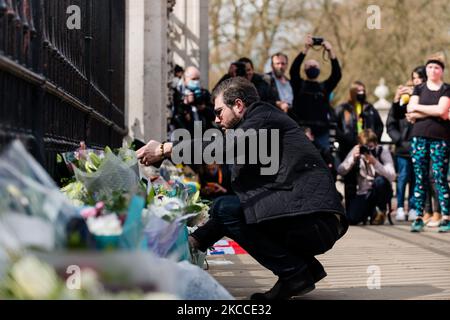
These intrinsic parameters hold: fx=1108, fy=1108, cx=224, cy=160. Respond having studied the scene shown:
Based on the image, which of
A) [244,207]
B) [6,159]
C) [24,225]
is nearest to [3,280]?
[24,225]

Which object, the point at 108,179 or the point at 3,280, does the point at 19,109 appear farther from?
the point at 3,280

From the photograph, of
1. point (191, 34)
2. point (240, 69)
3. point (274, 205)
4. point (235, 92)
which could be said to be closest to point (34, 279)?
point (274, 205)

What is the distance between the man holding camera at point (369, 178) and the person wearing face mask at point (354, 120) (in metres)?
0.87

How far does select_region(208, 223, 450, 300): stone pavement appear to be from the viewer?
23.5 ft

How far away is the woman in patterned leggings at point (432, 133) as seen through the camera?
42.4ft

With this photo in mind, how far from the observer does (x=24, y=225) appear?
13.2ft

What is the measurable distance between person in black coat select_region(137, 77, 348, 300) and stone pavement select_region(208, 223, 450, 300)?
0.39 m

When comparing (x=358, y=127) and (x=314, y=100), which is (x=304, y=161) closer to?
(x=314, y=100)

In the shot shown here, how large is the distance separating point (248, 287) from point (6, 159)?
3512 millimetres

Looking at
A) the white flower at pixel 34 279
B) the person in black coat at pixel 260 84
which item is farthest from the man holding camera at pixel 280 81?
the white flower at pixel 34 279

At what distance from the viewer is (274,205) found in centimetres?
646

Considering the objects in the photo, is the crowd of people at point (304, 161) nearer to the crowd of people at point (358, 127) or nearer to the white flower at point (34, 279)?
the crowd of people at point (358, 127)

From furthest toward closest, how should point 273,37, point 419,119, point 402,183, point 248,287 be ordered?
1. point 273,37
2. point 402,183
3. point 419,119
4. point 248,287

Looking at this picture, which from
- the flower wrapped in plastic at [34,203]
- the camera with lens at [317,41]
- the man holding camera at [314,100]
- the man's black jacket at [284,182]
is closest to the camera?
the flower wrapped in plastic at [34,203]
